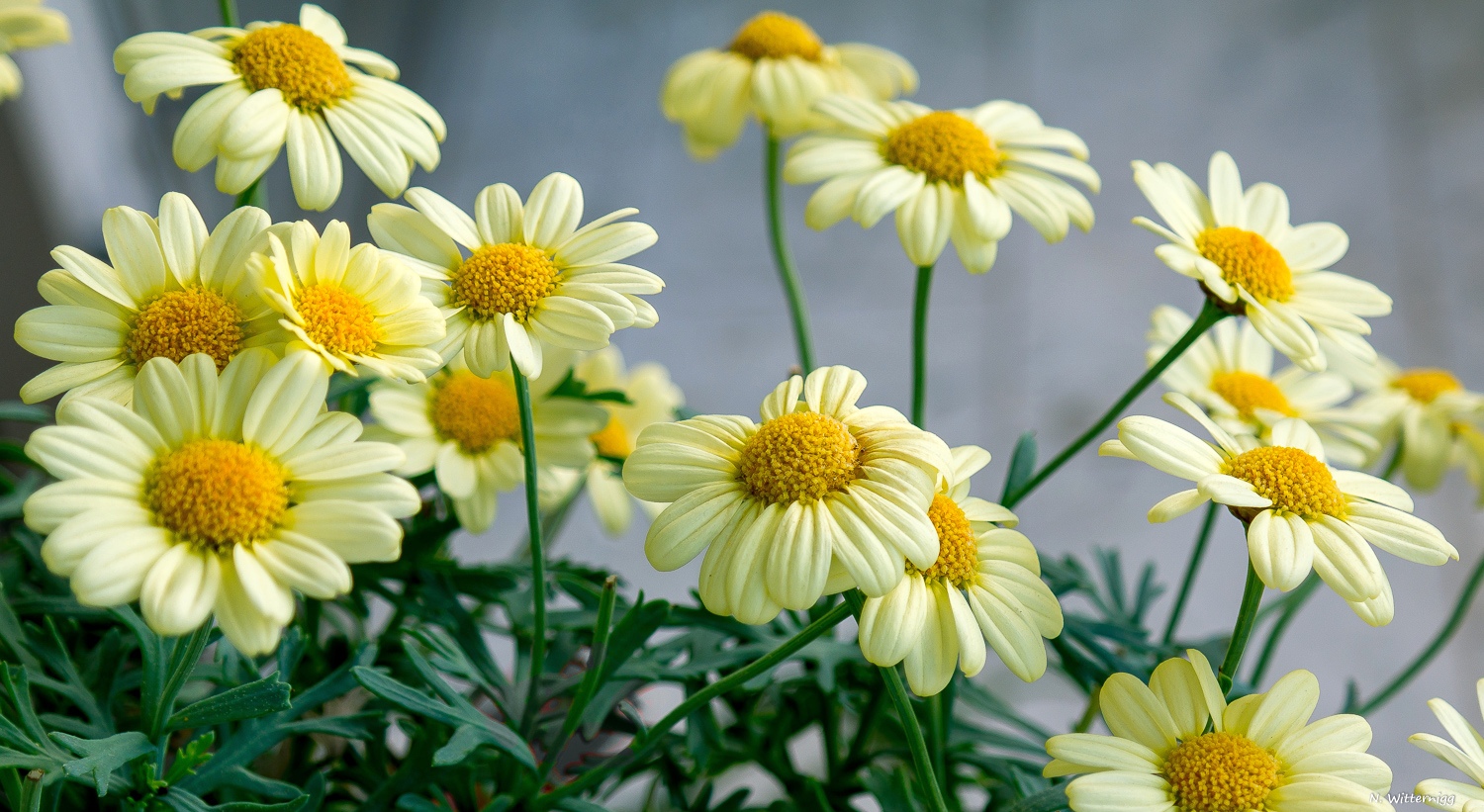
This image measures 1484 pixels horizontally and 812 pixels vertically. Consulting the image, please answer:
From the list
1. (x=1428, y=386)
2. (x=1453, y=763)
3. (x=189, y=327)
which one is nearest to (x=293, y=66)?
(x=189, y=327)

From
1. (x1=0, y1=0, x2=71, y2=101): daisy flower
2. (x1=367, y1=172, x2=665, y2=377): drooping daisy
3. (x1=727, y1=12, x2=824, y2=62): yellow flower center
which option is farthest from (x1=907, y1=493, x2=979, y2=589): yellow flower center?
(x1=0, y1=0, x2=71, y2=101): daisy flower

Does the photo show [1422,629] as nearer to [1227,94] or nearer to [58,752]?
[1227,94]

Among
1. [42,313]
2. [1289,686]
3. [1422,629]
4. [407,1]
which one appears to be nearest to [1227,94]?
[1422,629]

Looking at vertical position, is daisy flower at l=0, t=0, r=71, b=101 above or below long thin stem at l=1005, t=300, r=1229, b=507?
above

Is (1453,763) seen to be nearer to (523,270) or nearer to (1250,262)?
(1250,262)

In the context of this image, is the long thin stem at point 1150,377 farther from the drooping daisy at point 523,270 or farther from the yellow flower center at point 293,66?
the yellow flower center at point 293,66

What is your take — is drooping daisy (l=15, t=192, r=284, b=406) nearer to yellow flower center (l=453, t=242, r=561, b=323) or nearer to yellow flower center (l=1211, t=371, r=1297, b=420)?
yellow flower center (l=453, t=242, r=561, b=323)

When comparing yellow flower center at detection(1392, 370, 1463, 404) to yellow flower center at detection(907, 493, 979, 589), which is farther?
yellow flower center at detection(1392, 370, 1463, 404)

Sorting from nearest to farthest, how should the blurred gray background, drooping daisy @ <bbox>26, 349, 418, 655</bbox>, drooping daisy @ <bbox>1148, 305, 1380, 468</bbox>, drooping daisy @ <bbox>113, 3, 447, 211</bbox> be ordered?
1. drooping daisy @ <bbox>26, 349, 418, 655</bbox>
2. drooping daisy @ <bbox>113, 3, 447, 211</bbox>
3. drooping daisy @ <bbox>1148, 305, 1380, 468</bbox>
4. the blurred gray background
